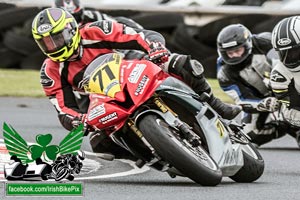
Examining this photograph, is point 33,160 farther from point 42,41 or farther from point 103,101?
point 42,41

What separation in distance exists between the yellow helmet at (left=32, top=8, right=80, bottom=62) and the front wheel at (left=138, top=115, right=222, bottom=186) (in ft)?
5.33

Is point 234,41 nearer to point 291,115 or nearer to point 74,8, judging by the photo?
point 291,115

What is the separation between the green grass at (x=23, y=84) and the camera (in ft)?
64.0

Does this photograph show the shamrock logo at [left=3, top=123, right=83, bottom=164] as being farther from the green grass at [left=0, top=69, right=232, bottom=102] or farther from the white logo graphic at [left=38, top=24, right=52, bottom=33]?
the green grass at [left=0, top=69, right=232, bottom=102]

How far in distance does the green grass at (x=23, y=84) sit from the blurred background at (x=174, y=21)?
266 mm

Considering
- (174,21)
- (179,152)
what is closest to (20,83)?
(174,21)

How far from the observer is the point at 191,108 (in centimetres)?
930

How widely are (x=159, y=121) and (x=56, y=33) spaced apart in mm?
1709

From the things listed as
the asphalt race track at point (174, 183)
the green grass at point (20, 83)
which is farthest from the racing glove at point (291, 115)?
the green grass at point (20, 83)

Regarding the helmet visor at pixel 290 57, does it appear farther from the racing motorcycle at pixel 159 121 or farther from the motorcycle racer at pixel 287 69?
the racing motorcycle at pixel 159 121

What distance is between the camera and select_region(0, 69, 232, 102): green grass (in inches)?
768

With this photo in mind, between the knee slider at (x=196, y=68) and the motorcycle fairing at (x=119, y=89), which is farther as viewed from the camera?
the knee slider at (x=196, y=68)

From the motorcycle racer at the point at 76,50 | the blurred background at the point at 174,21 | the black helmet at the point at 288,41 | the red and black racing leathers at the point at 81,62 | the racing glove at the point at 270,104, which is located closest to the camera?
the motorcycle racer at the point at 76,50

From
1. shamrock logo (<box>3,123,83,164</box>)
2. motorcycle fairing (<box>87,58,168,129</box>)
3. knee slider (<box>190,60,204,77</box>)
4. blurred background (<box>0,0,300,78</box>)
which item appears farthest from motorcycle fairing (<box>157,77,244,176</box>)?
blurred background (<box>0,0,300,78</box>)
